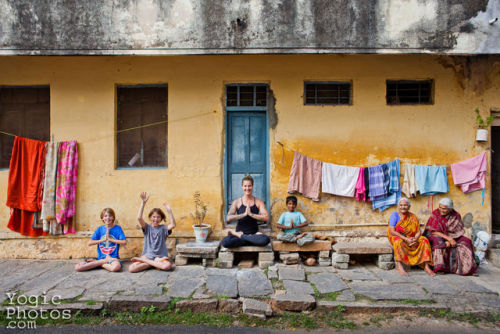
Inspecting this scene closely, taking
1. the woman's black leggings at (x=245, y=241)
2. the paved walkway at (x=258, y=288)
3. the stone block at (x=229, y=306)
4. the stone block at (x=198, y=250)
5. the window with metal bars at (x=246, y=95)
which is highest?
the window with metal bars at (x=246, y=95)

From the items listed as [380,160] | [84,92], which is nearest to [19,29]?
[84,92]

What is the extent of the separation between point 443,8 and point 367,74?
1538 millimetres

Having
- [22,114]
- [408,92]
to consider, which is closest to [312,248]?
[408,92]

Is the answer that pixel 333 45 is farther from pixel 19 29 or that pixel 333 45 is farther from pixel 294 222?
pixel 19 29

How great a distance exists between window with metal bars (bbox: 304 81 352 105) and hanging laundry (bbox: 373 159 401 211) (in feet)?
4.68

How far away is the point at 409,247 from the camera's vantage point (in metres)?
5.84

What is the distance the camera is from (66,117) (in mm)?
6773

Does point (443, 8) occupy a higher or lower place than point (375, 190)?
higher

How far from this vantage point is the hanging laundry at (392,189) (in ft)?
21.6

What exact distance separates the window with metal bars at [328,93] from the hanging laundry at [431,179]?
183 cm

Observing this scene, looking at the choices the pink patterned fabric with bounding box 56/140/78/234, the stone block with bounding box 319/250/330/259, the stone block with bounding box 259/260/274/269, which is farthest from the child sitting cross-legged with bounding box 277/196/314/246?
the pink patterned fabric with bounding box 56/140/78/234

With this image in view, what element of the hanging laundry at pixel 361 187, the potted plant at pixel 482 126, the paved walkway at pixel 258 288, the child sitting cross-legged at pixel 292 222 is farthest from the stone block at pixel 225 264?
the potted plant at pixel 482 126

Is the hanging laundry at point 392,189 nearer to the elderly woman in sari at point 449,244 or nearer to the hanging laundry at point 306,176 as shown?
the elderly woman in sari at point 449,244

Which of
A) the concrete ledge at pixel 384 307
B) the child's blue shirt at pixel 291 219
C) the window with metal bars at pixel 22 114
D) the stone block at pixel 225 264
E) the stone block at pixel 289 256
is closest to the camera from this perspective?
the concrete ledge at pixel 384 307
